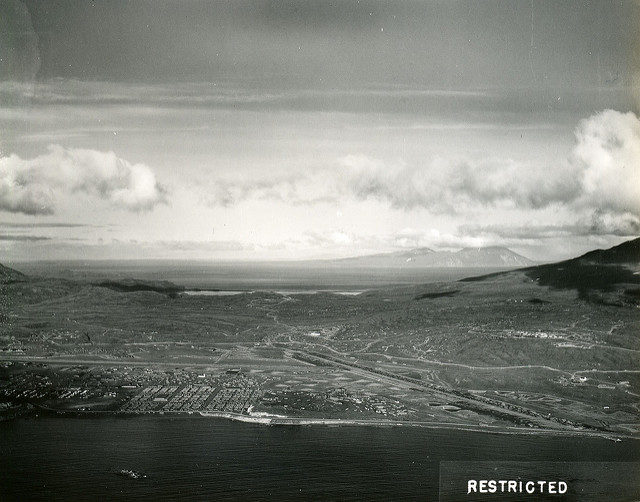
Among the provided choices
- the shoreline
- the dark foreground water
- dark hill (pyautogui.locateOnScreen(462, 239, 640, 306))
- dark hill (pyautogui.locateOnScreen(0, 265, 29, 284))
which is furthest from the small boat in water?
dark hill (pyautogui.locateOnScreen(462, 239, 640, 306))

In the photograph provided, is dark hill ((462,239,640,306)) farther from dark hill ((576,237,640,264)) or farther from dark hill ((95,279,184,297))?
dark hill ((95,279,184,297))

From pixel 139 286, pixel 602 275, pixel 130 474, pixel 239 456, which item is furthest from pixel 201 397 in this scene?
pixel 602 275

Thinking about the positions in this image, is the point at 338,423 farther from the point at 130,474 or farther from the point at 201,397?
the point at 130,474

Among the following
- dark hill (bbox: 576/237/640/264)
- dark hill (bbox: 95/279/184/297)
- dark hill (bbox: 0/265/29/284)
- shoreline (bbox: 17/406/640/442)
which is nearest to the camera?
shoreline (bbox: 17/406/640/442)

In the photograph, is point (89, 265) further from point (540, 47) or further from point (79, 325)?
point (540, 47)

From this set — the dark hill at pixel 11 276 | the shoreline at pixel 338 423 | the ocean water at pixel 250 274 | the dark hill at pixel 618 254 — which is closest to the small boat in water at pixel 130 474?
the shoreline at pixel 338 423

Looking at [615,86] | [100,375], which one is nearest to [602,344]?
[615,86]
